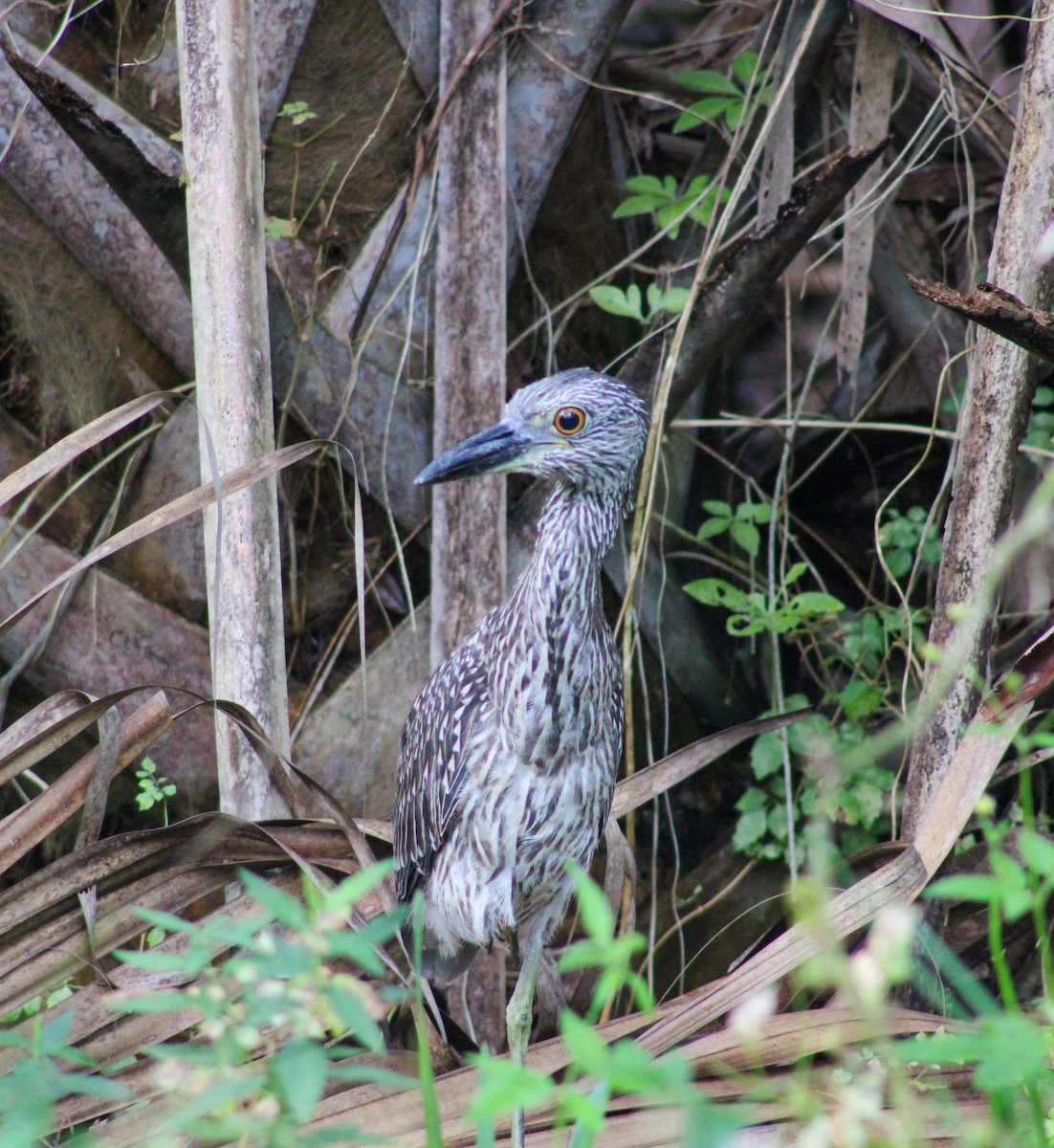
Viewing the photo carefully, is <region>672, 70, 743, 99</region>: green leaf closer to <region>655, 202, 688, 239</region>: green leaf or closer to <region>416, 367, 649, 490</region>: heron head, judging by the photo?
<region>655, 202, 688, 239</region>: green leaf

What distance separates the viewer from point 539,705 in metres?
2.47

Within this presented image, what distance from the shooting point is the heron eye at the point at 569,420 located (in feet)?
7.97

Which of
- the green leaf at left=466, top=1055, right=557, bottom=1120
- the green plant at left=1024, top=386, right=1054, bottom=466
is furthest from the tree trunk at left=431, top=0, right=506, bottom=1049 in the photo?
Result: the green leaf at left=466, top=1055, right=557, bottom=1120

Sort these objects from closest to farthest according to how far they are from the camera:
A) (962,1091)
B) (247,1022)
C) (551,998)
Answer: (247,1022)
(962,1091)
(551,998)

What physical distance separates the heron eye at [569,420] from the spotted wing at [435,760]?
0.55 metres

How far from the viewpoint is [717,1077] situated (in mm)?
2176

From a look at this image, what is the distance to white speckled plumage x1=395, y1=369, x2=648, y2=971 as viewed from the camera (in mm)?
2461

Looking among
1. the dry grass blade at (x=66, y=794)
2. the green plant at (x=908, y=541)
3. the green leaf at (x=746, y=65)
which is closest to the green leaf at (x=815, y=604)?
the green plant at (x=908, y=541)

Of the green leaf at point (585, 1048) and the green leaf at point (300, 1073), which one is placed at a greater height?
the green leaf at point (585, 1048)

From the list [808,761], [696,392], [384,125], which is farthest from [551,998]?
[384,125]

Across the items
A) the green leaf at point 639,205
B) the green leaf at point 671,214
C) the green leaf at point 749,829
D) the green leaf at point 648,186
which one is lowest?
the green leaf at point 749,829

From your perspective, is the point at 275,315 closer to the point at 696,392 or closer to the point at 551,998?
the point at 696,392

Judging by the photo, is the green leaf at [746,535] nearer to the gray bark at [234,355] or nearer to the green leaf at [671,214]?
the green leaf at [671,214]

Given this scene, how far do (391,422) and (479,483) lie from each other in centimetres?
28
